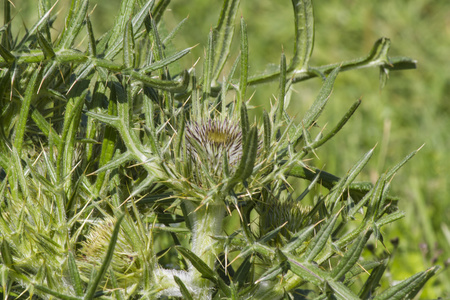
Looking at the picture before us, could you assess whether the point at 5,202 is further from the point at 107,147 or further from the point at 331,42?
the point at 331,42

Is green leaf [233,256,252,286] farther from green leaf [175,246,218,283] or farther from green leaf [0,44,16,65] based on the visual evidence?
green leaf [0,44,16,65]

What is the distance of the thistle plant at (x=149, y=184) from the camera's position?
1.01m

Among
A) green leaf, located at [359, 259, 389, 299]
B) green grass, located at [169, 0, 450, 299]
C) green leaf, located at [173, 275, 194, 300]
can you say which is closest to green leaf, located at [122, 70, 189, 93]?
green leaf, located at [173, 275, 194, 300]

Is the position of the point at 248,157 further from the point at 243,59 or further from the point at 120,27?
the point at 120,27

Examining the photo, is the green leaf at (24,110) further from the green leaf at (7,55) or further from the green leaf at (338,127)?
the green leaf at (338,127)

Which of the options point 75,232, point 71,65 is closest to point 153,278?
point 75,232

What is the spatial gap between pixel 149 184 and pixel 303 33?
0.56m

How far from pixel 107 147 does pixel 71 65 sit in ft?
0.68

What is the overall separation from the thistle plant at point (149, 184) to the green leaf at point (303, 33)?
0.07 feet

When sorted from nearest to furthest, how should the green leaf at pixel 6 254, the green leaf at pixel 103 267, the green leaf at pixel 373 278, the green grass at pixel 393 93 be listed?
the green leaf at pixel 103 267 → the green leaf at pixel 6 254 → the green leaf at pixel 373 278 → the green grass at pixel 393 93

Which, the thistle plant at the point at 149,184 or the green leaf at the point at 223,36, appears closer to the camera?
the thistle plant at the point at 149,184

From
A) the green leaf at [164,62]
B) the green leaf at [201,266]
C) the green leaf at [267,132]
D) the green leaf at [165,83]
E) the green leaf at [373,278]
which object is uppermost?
the green leaf at [164,62]

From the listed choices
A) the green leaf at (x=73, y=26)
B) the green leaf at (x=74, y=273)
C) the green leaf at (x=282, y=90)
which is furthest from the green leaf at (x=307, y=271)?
the green leaf at (x=73, y=26)

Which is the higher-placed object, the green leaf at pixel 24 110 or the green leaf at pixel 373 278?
the green leaf at pixel 24 110
